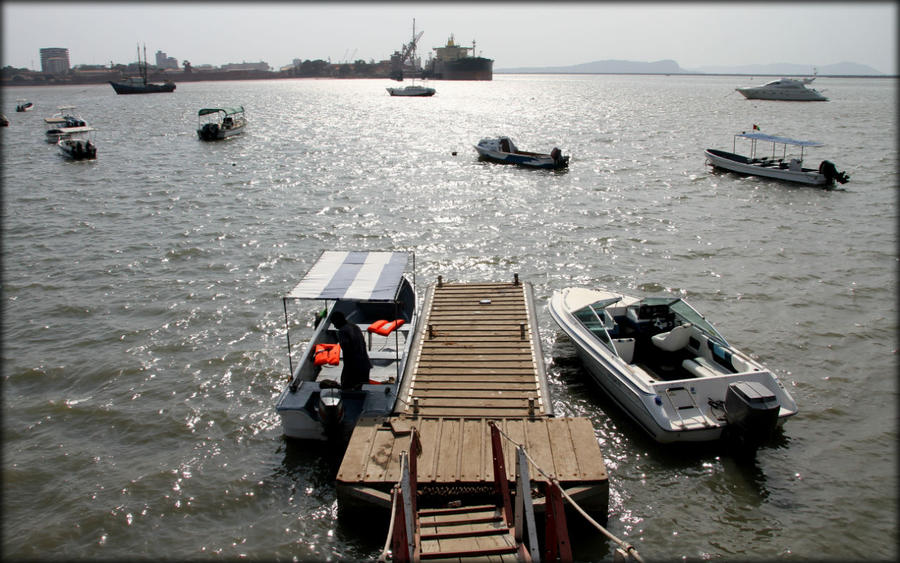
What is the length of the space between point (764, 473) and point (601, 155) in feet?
138

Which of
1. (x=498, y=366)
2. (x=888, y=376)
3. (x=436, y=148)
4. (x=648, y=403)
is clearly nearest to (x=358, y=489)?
(x=498, y=366)

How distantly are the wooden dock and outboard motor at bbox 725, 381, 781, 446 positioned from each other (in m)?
2.83

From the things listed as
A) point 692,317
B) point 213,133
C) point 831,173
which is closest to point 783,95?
point 831,173

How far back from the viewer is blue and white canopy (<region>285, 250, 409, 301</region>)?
11.6 m

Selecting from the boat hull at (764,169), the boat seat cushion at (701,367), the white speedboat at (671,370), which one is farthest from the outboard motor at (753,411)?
the boat hull at (764,169)

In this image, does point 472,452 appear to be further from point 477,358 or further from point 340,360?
point 340,360

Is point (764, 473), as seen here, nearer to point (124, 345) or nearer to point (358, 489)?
point (358, 489)

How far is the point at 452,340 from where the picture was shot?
13.8m

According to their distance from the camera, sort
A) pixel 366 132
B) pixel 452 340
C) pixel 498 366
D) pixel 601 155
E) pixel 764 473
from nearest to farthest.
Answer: pixel 764 473, pixel 498 366, pixel 452 340, pixel 601 155, pixel 366 132

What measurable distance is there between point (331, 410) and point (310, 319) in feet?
25.0

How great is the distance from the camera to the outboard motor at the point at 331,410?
10.8m

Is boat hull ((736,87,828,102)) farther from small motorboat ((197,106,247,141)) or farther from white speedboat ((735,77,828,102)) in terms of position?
small motorboat ((197,106,247,141))

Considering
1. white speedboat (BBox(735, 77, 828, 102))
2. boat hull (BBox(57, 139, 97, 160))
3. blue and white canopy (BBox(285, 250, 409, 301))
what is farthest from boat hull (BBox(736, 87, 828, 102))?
blue and white canopy (BBox(285, 250, 409, 301))

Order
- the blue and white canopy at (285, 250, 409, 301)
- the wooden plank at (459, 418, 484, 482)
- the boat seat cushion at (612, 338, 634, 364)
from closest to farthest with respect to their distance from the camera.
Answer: the wooden plank at (459, 418, 484, 482)
the blue and white canopy at (285, 250, 409, 301)
the boat seat cushion at (612, 338, 634, 364)
